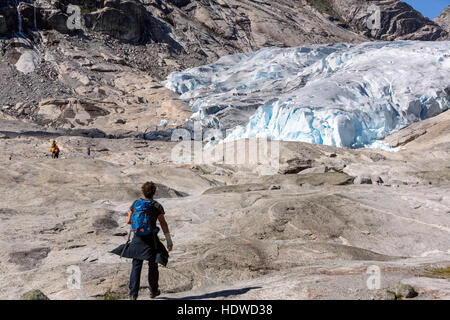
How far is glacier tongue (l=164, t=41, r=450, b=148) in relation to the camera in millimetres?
23297

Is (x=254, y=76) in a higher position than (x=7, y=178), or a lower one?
higher

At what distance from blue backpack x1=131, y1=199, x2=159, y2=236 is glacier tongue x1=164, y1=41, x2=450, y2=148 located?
62.3 feet

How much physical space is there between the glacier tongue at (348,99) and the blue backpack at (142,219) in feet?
62.3

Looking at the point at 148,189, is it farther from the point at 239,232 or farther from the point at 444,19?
the point at 444,19

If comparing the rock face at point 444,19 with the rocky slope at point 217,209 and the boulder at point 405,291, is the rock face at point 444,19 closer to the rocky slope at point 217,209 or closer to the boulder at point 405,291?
the rocky slope at point 217,209

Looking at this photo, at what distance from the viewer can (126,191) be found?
11.0 meters

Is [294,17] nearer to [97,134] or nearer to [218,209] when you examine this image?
[97,134]

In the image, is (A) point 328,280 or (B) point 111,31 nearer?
(A) point 328,280

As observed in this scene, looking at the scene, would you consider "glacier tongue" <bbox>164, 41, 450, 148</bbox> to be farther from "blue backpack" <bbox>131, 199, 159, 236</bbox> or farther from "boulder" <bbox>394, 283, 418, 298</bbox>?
A: "blue backpack" <bbox>131, 199, 159, 236</bbox>

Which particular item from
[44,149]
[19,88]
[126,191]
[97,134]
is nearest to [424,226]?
[126,191]

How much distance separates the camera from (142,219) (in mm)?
4391

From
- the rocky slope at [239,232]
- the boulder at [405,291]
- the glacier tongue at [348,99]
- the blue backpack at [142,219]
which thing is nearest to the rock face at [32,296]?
the rocky slope at [239,232]

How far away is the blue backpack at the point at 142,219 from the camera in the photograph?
439cm
